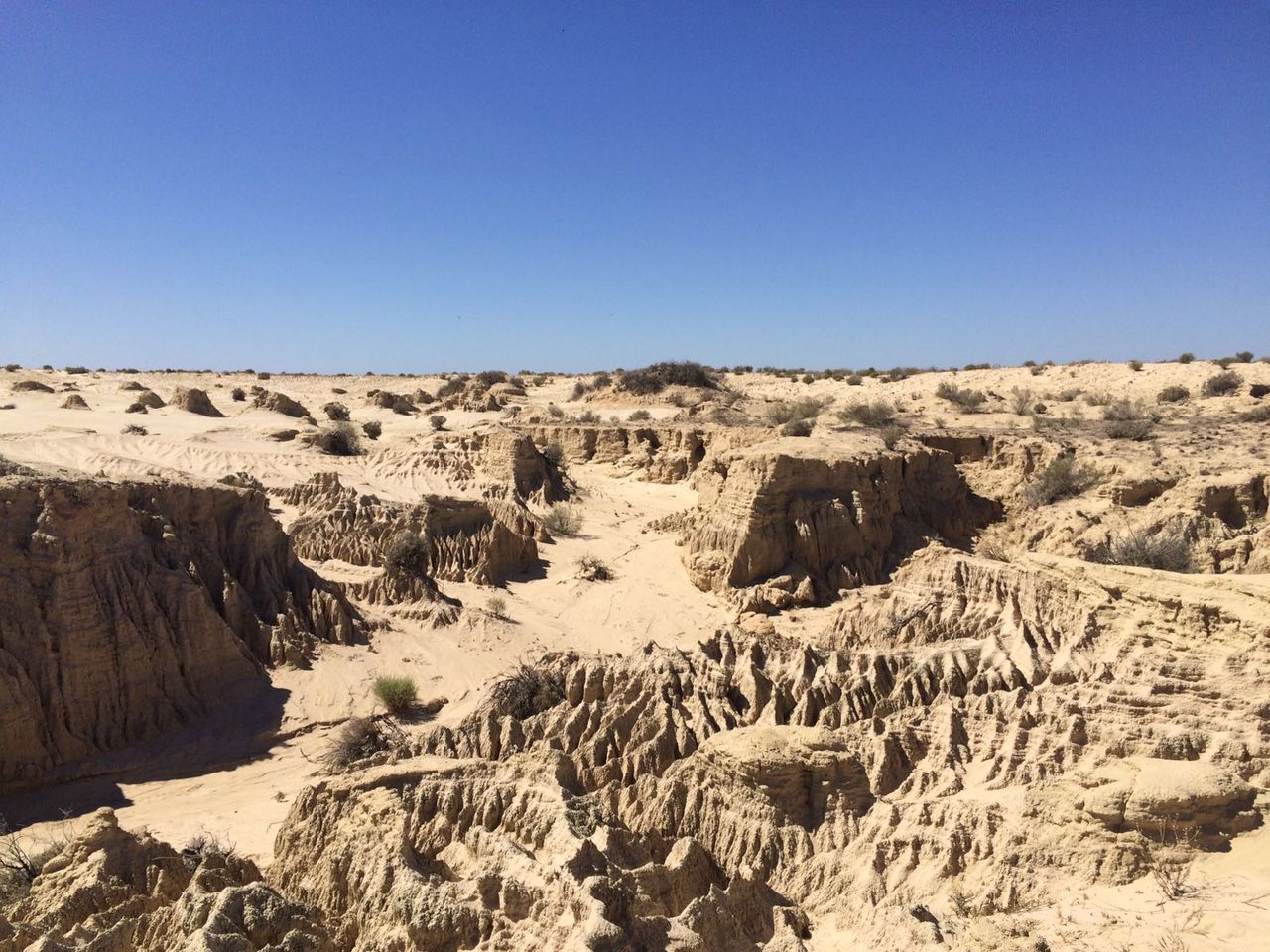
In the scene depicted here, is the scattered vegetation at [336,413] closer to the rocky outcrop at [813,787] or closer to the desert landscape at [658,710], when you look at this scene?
the desert landscape at [658,710]

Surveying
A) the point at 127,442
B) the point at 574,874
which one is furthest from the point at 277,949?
the point at 127,442

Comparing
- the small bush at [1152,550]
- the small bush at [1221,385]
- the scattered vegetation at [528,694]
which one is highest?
the small bush at [1221,385]

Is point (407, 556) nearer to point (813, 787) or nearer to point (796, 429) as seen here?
point (813, 787)

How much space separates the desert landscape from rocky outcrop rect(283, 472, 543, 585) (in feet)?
0.37

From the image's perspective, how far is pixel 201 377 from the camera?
196 ft

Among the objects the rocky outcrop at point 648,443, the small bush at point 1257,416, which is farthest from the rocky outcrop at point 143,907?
the small bush at point 1257,416

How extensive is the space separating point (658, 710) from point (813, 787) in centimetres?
187

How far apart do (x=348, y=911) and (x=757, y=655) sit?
533 cm

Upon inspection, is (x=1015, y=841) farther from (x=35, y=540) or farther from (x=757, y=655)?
(x=35, y=540)

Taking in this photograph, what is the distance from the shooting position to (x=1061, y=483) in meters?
19.5

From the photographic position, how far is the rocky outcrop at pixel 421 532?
1750 cm

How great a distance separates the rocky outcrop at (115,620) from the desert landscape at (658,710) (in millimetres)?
46

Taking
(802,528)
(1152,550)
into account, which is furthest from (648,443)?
(1152,550)

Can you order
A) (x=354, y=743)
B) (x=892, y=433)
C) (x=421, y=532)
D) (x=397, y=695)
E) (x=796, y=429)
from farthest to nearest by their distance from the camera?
(x=796, y=429) → (x=892, y=433) → (x=421, y=532) → (x=397, y=695) → (x=354, y=743)
